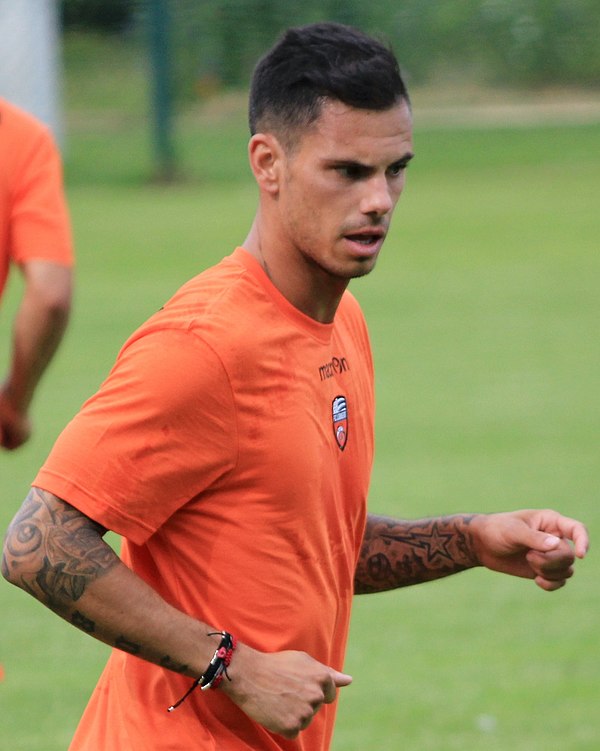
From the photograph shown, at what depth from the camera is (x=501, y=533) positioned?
358 cm

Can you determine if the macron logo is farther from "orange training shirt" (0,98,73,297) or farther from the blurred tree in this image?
the blurred tree

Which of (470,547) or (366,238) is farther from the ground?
(366,238)

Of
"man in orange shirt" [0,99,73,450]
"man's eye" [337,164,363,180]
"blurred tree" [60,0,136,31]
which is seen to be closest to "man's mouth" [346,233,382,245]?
"man's eye" [337,164,363,180]

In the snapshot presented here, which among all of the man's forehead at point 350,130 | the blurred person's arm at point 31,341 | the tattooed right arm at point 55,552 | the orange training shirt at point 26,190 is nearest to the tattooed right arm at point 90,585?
the tattooed right arm at point 55,552

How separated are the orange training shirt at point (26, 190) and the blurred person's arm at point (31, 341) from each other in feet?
0.41

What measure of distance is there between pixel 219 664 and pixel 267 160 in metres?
1.03

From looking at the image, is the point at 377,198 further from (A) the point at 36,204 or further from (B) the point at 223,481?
(A) the point at 36,204

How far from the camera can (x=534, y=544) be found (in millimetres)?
3469

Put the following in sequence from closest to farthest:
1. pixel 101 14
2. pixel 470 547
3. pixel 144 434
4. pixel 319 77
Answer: pixel 144 434 → pixel 319 77 → pixel 470 547 → pixel 101 14

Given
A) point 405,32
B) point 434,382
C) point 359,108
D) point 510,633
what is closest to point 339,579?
point 359,108

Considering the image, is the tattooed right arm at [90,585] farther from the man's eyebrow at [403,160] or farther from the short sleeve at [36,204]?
the short sleeve at [36,204]

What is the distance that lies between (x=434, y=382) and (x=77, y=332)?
4308 millimetres

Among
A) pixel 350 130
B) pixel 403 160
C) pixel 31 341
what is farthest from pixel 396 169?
pixel 31 341

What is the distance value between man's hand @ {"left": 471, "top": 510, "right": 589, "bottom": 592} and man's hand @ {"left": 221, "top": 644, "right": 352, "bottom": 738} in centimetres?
62
